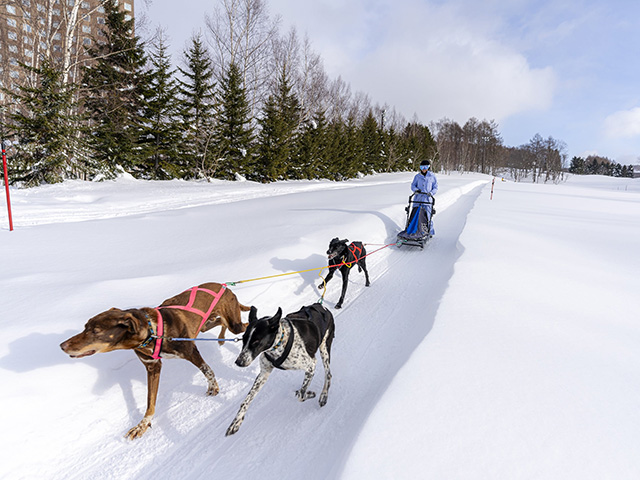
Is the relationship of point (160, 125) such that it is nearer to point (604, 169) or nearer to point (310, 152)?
point (310, 152)

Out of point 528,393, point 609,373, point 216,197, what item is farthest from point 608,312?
point 216,197

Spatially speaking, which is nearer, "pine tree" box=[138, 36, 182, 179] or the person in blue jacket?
the person in blue jacket

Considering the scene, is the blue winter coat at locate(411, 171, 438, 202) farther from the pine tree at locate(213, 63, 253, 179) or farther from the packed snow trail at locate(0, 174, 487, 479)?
the pine tree at locate(213, 63, 253, 179)

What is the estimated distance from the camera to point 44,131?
1060cm

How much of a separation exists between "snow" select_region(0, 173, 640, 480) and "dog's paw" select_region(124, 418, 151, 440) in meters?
0.04

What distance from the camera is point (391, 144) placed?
38531 mm

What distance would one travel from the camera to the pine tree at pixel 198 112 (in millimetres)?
16312

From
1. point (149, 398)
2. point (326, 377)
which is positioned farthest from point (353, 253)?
point (149, 398)

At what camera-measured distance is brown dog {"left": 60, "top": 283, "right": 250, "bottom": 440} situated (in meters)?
1.90

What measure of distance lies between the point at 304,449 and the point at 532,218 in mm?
10878

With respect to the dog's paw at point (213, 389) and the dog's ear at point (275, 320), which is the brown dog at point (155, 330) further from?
the dog's ear at point (275, 320)

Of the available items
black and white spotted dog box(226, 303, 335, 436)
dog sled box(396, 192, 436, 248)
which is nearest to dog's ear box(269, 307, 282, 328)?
black and white spotted dog box(226, 303, 335, 436)

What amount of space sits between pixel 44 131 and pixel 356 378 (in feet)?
45.4

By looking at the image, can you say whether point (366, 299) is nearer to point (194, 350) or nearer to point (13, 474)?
point (194, 350)
